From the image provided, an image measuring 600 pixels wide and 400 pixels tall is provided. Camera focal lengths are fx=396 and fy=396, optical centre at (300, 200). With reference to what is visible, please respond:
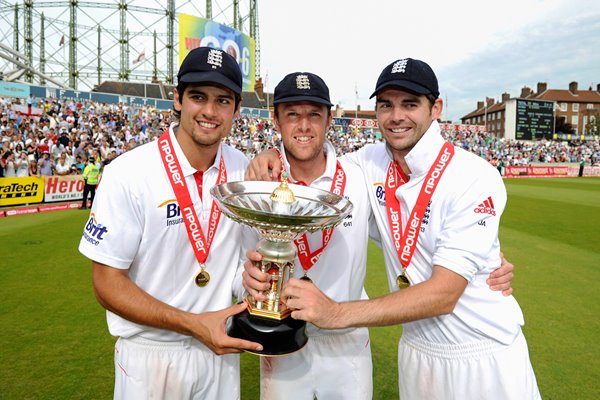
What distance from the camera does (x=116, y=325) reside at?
7.88 feet

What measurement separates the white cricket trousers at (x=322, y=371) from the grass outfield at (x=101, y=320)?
1177mm

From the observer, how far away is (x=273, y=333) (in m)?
1.92

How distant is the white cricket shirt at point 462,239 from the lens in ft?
7.07

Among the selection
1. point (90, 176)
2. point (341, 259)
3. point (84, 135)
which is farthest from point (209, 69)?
point (84, 135)

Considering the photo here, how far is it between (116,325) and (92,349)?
2400 mm

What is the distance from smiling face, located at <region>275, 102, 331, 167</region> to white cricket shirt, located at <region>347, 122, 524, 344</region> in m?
0.63

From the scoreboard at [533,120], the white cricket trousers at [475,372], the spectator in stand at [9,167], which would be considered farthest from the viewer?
the scoreboard at [533,120]

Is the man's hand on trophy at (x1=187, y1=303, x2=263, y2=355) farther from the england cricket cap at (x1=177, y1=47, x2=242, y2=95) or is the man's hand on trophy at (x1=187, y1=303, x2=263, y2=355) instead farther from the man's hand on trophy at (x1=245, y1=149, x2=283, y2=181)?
the england cricket cap at (x1=177, y1=47, x2=242, y2=95)

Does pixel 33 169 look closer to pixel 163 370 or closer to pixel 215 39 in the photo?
pixel 163 370

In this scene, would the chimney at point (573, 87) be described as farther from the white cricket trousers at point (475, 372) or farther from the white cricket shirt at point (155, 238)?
the white cricket shirt at point (155, 238)

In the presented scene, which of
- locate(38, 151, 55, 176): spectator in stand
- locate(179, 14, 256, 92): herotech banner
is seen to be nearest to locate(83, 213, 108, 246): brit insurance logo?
locate(38, 151, 55, 176): spectator in stand

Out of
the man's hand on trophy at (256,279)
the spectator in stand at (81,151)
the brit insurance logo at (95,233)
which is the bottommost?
the man's hand on trophy at (256,279)

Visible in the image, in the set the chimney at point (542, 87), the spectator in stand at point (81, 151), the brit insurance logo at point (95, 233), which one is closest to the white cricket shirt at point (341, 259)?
the brit insurance logo at point (95, 233)

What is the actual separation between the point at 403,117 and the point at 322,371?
1.79m
